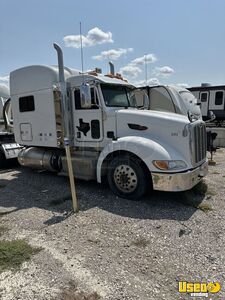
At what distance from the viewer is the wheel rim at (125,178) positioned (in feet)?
16.2

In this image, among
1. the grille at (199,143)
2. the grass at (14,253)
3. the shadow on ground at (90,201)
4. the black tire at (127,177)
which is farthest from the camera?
the black tire at (127,177)

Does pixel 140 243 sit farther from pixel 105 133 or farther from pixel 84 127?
pixel 84 127

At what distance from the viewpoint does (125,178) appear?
16.5 ft

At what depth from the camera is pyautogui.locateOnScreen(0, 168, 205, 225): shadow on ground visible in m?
4.39

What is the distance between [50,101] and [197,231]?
4.50 meters

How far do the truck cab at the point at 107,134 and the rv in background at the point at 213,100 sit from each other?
13900 mm

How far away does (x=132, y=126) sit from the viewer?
5.15 metres

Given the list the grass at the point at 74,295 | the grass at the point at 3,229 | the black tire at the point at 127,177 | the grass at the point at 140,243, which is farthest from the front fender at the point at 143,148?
the grass at the point at 74,295

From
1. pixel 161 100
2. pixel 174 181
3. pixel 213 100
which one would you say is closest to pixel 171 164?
pixel 174 181

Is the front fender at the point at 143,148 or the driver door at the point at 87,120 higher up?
the driver door at the point at 87,120

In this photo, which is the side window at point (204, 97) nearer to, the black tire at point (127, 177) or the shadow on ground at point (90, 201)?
the shadow on ground at point (90, 201)

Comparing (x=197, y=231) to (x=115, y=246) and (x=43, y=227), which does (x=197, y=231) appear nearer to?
(x=115, y=246)

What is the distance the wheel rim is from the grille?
130 cm

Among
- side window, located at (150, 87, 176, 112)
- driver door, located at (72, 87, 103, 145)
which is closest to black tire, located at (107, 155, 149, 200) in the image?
driver door, located at (72, 87, 103, 145)
